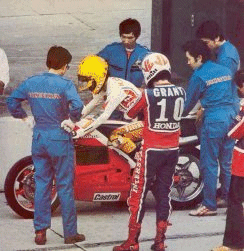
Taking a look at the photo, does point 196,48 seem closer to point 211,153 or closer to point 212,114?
point 212,114

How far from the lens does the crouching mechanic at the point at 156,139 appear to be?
10969 millimetres

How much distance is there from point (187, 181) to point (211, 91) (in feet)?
3.20

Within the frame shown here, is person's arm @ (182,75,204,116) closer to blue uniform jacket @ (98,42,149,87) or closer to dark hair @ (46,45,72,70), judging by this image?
blue uniform jacket @ (98,42,149,87)

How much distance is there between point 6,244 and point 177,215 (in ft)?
6.65

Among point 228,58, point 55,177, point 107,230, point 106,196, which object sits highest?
point 228,58

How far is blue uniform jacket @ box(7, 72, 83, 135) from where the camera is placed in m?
11.2

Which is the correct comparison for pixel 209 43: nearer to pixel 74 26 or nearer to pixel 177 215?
pixel 177 215

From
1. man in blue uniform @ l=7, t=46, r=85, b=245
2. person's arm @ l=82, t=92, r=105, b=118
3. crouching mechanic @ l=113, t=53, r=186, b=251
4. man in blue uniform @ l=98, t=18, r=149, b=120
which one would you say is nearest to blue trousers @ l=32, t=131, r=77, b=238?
man in blue uniform @ l=7, t=46, r=85, b=245

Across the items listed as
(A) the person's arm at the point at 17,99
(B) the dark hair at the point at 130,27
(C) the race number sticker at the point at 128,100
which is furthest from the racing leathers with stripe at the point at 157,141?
(B) the dark hair at the point at 130,27

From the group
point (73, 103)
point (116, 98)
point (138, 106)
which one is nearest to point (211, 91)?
point (116, 98)

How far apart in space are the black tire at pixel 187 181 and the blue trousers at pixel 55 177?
5.44ft

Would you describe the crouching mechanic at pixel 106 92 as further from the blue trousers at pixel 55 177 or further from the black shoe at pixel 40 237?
the black shoe at pixel 40 237

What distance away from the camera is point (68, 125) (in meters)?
11.1

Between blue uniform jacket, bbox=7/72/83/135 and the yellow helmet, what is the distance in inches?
36.8
